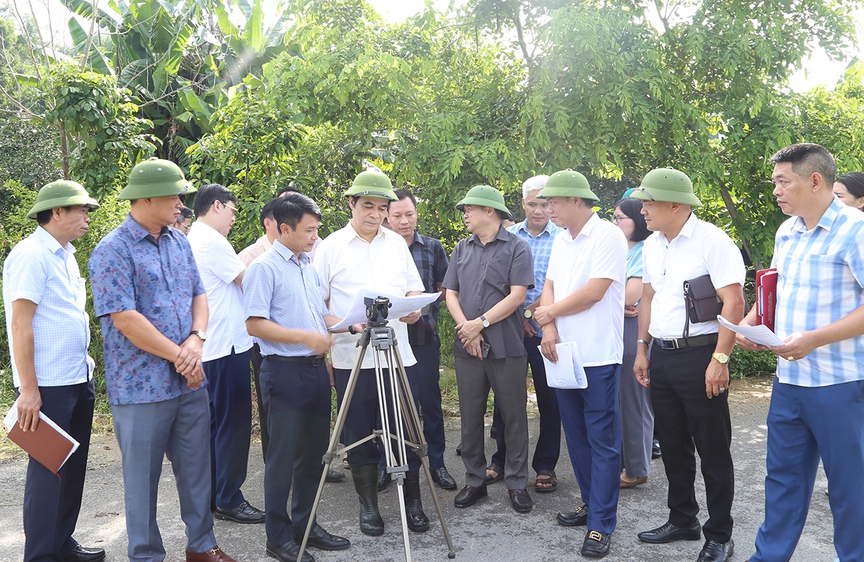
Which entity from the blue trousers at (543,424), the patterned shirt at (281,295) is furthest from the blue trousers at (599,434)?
the patterned shirt at (281,295)

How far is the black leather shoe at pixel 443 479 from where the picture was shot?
198 inches

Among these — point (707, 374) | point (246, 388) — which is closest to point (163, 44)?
point (246, 388)

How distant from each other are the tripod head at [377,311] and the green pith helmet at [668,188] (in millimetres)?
1498

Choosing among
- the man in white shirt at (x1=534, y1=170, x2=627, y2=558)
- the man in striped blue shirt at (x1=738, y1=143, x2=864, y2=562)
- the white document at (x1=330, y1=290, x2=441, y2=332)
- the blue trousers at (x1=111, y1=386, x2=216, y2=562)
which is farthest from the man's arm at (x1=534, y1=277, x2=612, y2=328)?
the blue trousers at (x1=111, y1=386, x2=216, y2=562)

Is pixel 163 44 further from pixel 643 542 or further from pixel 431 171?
Answer: pixel 643 542

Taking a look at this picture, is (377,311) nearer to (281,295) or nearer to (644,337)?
(281,295)

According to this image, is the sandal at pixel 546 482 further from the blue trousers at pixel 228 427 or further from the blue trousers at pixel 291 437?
the blue trousers at pixel 228 427

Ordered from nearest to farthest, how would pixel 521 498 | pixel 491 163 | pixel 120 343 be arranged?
pixel 120 343 < pixel 521 498 < pixel 491 163

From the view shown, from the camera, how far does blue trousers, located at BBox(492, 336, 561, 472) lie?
16.7ft

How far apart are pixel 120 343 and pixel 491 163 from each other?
13.4 ft

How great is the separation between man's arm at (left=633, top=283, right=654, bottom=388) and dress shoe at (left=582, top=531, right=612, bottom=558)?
919 millimetres

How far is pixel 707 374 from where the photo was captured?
367 cm

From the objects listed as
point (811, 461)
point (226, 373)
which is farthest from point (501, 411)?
point (811, 461)

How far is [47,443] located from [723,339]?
344 cm
